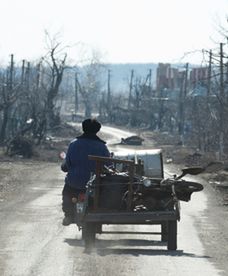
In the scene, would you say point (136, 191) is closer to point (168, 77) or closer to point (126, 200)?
point (126, 200)

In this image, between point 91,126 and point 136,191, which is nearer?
point 136,191

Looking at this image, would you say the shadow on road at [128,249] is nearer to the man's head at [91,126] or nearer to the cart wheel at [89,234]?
the cart wheel at [89,234]

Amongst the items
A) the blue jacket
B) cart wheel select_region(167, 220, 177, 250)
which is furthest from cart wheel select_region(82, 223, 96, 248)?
cart wheel select_region(167, 220, 177, 250)

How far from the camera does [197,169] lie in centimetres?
1404

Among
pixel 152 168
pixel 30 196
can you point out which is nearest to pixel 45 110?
pixel 30 196

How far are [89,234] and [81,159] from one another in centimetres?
140

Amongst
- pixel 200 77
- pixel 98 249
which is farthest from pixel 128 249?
pixel 200 77

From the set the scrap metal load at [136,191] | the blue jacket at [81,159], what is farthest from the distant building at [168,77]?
the scrap metal load at [136,191]

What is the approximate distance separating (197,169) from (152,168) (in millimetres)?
5995

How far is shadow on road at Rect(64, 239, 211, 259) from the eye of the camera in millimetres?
13079

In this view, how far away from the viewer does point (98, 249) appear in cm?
1352

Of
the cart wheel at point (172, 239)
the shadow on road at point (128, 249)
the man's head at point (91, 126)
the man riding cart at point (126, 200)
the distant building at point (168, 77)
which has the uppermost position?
the man's head at point (91, 126)

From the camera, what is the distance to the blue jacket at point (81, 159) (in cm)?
1451

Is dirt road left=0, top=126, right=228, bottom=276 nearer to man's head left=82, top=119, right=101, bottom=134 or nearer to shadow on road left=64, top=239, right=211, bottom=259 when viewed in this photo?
shadow on road left=64, top=239, right=211, bottom=259
